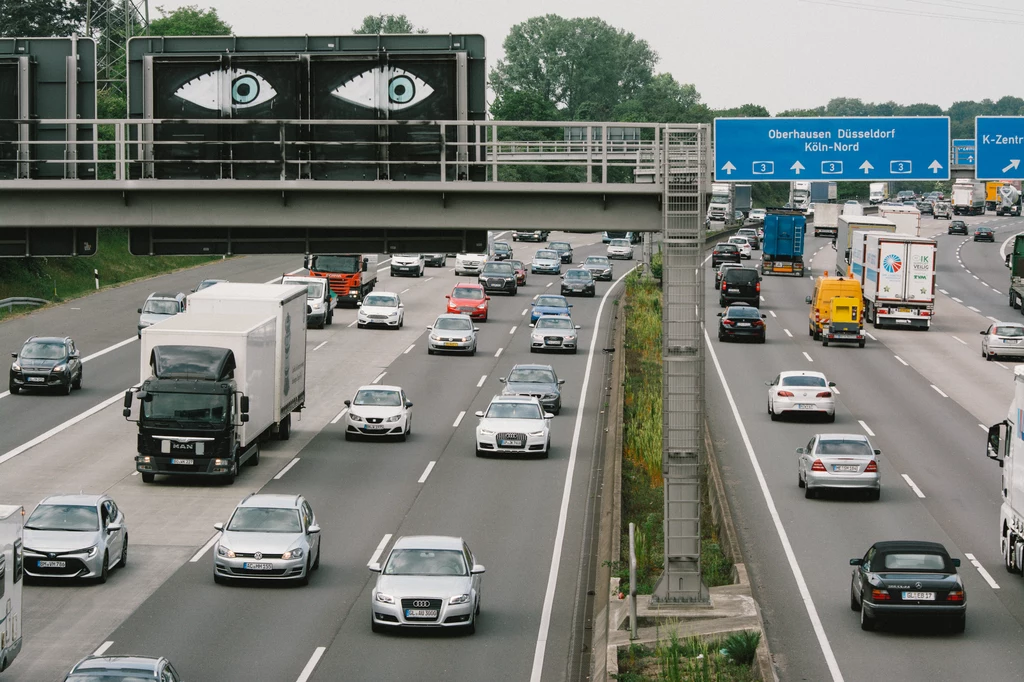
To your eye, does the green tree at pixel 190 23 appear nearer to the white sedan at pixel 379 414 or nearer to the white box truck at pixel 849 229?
the white box truck at pixel 849 229

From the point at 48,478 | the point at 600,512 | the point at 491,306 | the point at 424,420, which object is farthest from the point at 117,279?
the point at 600,512

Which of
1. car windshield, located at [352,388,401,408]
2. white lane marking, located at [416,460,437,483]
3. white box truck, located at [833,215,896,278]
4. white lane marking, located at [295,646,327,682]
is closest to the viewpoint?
white lane marking, located at [295,646,327,682]

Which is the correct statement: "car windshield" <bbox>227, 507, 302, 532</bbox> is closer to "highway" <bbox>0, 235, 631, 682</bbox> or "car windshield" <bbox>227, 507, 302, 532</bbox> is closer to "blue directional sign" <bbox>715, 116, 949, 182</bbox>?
"highway" <bbox>0, 235, 631, 682</bbox>

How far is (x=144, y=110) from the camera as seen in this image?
2859 centimetres

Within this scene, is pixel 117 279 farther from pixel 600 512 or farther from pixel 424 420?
pixel 600 512

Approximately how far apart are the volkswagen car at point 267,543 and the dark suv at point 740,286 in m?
47.8

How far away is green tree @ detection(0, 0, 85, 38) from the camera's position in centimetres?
10706

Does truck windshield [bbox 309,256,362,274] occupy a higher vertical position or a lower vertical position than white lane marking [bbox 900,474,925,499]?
higher

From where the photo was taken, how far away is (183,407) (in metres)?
35.0

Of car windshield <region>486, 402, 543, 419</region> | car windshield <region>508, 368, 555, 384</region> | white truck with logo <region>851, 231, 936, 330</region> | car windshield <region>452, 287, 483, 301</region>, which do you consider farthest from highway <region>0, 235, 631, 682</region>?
white truck with logo <region>851, 231, 936, 330</region>

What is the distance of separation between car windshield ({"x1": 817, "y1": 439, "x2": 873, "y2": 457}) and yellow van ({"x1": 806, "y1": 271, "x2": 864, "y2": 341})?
27.3 m

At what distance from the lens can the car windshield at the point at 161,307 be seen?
58688mm

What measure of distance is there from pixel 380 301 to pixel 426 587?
41617 millimetres

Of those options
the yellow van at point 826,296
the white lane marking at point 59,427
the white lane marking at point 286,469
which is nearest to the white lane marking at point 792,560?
the white lane marking at point 286,469
